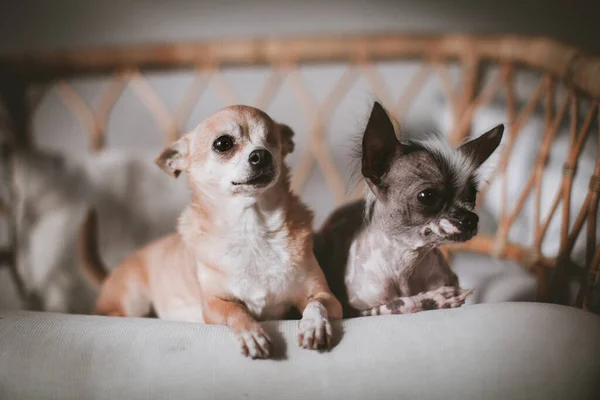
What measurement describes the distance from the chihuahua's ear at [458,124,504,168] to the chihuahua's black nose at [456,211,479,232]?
0.34 ft

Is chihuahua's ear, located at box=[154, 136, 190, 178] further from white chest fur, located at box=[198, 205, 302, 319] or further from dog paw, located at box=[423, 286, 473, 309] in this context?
dog paw, located at box=[423, 286, 473, 309]

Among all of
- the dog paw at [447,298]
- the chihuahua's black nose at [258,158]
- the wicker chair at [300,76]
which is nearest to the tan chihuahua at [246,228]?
the chihuahua's black nose at [258,158]

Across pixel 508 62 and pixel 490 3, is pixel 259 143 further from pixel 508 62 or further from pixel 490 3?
pixel 490 3

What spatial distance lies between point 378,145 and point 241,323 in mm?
366

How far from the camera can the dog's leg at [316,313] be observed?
0.85 m

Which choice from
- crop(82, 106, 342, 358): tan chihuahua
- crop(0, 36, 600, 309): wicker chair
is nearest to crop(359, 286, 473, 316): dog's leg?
crop(82, 106, 342, 358): tan chihuahua

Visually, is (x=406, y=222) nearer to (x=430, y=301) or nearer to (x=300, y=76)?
(x=430, y=301)

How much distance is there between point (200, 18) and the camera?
2023mm

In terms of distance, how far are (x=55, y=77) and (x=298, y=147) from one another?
89cm

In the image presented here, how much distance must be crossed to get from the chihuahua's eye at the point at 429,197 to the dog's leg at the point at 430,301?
175 millimetres

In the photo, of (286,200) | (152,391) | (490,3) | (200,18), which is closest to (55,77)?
(200,18)

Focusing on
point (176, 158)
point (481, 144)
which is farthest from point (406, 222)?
point (176, 158)

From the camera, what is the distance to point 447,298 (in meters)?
0.94

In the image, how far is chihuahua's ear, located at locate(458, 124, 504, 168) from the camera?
2.95 feet
